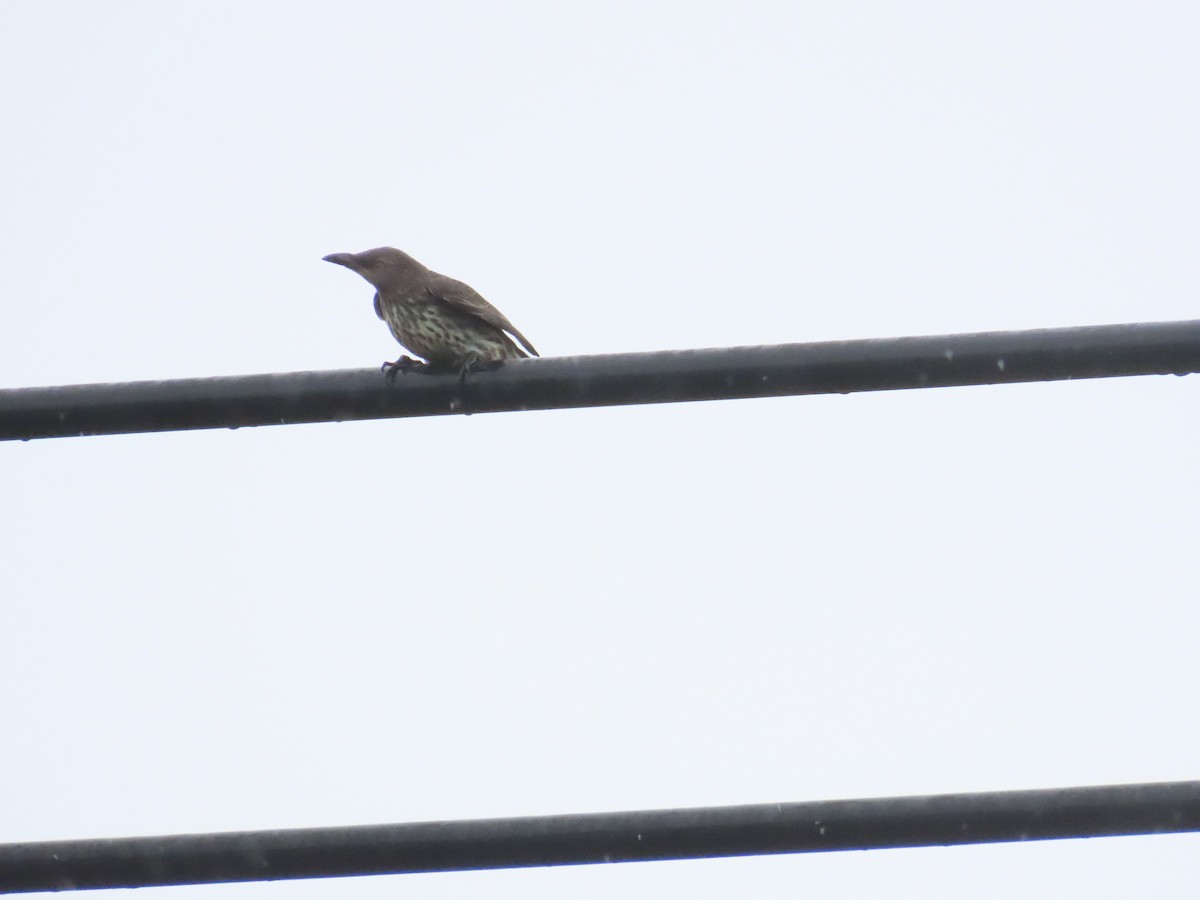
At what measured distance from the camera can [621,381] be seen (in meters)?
3.44

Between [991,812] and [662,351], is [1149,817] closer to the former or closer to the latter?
[991,812]

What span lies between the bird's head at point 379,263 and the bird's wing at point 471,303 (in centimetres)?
23

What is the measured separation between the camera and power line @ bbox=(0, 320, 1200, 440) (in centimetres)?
331

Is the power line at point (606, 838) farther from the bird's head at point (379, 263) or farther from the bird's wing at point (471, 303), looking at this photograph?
the bird's head at point (379, 263)

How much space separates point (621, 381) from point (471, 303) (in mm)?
4077

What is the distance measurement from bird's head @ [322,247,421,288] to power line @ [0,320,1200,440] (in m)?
4.35

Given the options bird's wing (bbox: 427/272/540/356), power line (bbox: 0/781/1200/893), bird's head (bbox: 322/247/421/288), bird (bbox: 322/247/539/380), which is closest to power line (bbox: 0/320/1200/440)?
power line (bbox: 0/781/1200/893)

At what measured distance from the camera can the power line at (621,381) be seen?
3.31 meters

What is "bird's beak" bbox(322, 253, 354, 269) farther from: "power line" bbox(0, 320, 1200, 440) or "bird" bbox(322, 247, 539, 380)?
"power line" bbox(0, 320, 1200, 440)

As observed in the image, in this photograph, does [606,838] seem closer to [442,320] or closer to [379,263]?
[442,320]

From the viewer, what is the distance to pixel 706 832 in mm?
3229

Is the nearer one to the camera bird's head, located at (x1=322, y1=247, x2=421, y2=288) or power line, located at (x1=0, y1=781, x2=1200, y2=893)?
power line, located at (x1=0, y1=781, x2=1200, y2=893)

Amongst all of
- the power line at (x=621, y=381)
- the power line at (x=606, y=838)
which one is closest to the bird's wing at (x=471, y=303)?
the power line at (x=621, y=381)

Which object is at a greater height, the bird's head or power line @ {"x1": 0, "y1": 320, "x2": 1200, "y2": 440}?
the bird's head
